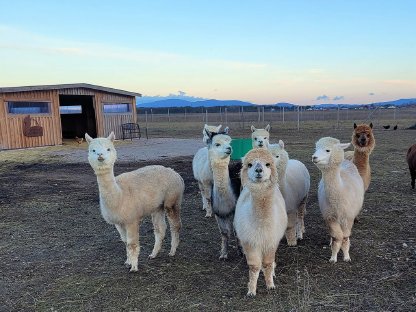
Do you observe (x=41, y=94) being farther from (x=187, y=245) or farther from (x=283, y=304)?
(x=283, y=304)

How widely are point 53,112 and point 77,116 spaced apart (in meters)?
4.72

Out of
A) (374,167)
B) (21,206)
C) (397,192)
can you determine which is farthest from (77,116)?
(397,192)

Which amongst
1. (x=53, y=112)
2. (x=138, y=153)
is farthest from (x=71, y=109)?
(x=138, y=153)

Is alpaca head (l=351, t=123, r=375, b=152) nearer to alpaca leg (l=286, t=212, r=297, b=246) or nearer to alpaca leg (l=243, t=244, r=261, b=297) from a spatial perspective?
alpaca leg (l=286, t=212, r=297, b=246)

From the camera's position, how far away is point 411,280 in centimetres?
405

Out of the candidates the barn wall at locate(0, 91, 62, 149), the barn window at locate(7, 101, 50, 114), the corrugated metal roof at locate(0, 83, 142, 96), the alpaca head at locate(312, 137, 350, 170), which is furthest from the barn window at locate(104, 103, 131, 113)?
the alpaca head at locate(312, 137, 350, 170)

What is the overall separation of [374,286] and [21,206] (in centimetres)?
646

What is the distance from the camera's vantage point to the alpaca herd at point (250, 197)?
3.82 m

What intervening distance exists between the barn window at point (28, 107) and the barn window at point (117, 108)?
323 centimetres

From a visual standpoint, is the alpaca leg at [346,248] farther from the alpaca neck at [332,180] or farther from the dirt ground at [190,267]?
the alpaca neck at [332,180]

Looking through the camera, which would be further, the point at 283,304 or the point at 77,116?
the point at 77,116

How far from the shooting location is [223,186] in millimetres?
4711

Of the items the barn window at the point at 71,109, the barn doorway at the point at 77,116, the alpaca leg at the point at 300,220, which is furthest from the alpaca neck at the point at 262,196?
the barn window at the point at 71,109

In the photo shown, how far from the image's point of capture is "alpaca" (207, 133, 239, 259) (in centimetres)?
462
